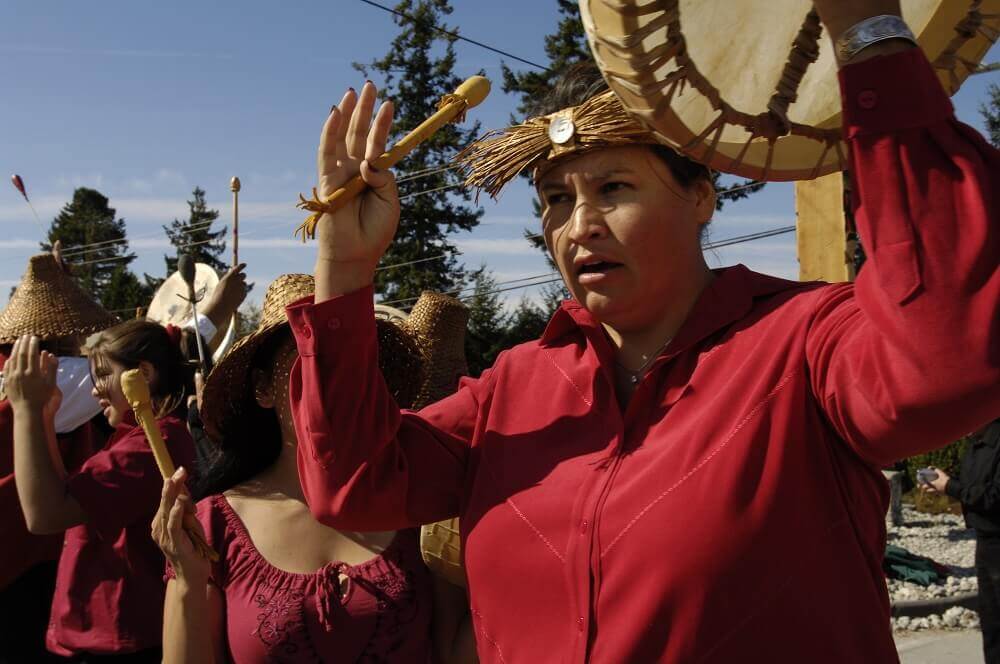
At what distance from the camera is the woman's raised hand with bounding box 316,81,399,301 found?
1649 mm

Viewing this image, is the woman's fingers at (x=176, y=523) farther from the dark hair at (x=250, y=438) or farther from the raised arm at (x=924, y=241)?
the raised arm at (x=924, y=241)

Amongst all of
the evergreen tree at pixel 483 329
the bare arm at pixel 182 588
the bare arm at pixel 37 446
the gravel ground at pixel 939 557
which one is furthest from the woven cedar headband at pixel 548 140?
the evergreen tree at pixel 483 329

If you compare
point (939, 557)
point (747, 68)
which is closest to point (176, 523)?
point (747, 68)

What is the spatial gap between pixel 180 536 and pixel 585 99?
144 cm

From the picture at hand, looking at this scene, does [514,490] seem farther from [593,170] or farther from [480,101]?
[480,101]

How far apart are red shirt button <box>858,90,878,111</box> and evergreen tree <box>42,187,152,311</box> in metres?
38.9

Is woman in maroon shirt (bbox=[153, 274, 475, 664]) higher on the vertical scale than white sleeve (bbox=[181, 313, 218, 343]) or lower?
lower

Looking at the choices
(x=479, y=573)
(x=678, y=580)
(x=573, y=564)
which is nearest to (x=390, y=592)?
(x=479, y=573)

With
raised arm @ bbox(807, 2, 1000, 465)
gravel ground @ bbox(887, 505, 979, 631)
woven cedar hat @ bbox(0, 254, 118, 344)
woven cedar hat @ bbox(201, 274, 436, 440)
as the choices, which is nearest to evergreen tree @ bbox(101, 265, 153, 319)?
gravel ground @ bbox(887, 505, 979, 631)

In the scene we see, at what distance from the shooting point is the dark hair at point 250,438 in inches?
109

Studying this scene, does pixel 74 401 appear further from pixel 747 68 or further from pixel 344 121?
pixel 747 68

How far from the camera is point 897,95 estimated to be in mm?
1103

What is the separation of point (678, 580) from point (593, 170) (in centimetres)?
72

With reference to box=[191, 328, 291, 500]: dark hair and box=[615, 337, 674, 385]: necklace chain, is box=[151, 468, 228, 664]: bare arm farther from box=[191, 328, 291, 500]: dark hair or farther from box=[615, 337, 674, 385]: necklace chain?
box=[615, 337, 674, 385]: necklace chain
